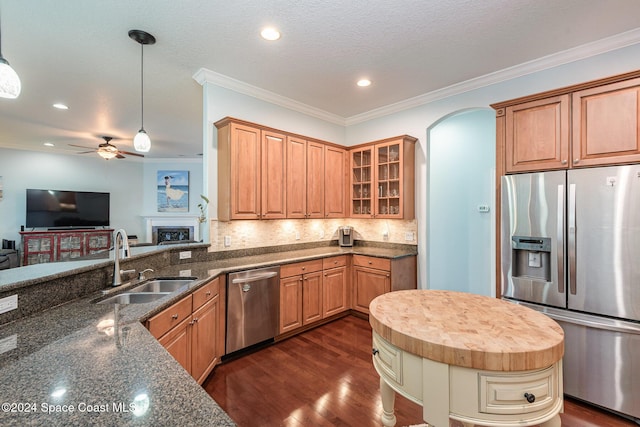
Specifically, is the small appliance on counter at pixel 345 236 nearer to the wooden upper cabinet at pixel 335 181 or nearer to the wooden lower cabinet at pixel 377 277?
the wooden upper cabinet at pixel 335 181

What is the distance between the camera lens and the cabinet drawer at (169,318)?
165 cm

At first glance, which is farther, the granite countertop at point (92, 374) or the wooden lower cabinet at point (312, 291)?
the wooden lower cabinet at point (312, 291)

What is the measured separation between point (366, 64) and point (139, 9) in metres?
1.99

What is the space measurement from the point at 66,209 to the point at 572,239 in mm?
9616

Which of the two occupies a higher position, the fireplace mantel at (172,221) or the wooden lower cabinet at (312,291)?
the fireplace mantel at (172,221)

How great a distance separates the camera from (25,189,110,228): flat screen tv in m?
6.90

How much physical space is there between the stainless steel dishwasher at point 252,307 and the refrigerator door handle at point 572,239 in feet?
8.54

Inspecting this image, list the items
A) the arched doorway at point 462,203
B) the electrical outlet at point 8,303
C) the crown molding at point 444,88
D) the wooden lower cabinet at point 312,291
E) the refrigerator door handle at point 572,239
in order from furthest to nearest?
the arched doorway at point 462,203
the wooden lower cabinet at point 312,291
the crown molding at point 444,88
the refrigerator door handle at point 572,239
the electrical outlet at point 8,303

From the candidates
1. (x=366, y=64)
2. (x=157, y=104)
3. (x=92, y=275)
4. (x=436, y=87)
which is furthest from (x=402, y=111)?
(x=92, y=275)

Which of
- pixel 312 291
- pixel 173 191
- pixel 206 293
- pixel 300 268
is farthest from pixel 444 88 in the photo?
pixel 173 191

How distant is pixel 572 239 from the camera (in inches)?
91.8

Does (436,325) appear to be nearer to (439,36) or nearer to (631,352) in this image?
(631,352)

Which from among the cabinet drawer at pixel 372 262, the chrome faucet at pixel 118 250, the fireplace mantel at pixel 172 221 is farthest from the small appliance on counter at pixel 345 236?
the fireplace mantel at pixel 172 221

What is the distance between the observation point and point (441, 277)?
14.5ft
